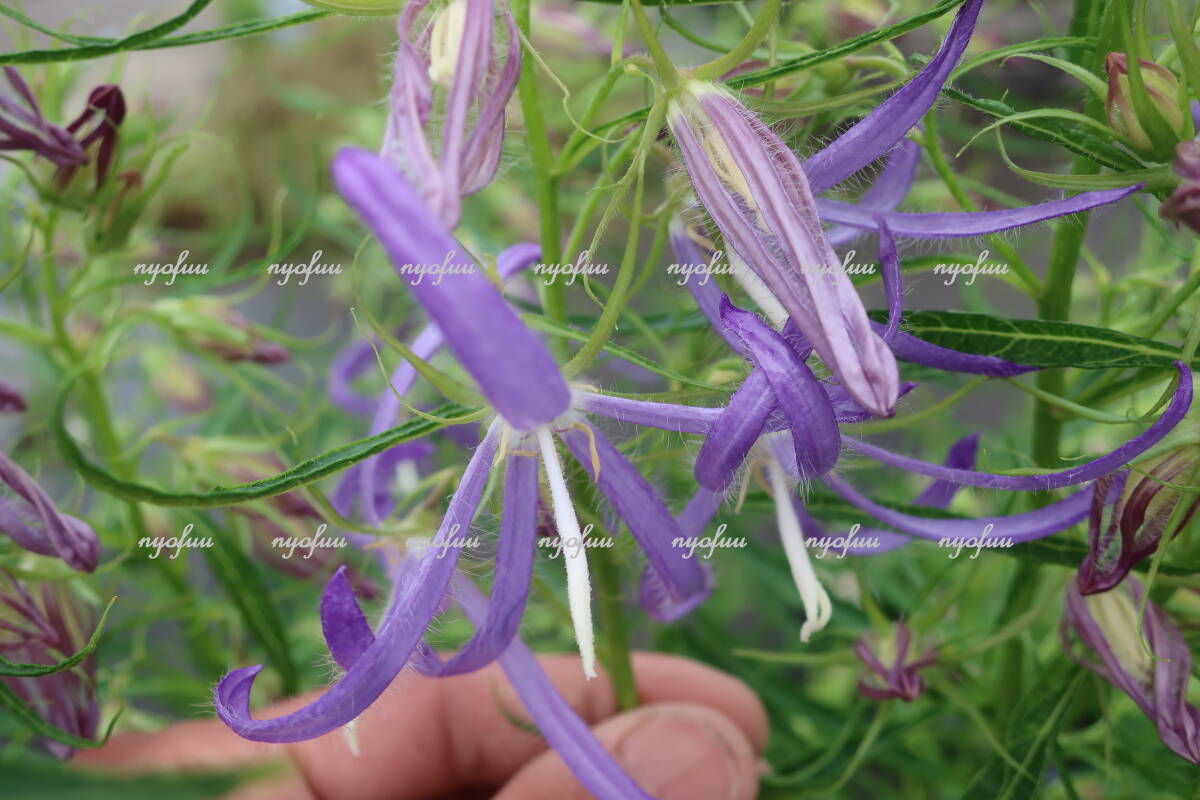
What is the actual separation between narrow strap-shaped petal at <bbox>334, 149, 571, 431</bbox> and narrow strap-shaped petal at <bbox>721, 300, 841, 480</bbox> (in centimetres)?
6

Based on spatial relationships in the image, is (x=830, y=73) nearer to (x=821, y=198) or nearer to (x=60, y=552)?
(x=821, y=198)

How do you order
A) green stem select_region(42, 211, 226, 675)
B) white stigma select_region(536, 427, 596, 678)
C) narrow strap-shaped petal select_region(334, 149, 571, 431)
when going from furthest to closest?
green stem select_region(42, 211, 226, 675)
white stigma select_region(536, 427, 596, 678)
narrow strap-shaped petal select_region(334, 149, 571, 431)

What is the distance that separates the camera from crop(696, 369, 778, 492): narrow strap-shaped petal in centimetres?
32

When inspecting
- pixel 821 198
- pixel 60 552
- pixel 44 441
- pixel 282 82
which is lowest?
pixel 282 82

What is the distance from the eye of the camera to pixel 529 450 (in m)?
0.38

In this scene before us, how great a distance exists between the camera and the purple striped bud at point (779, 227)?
0.31m

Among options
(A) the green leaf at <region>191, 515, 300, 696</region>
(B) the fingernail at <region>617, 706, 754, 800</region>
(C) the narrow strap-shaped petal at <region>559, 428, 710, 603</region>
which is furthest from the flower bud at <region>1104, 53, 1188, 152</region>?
(A) the green leaf at <region>191, 515, 300, 696</region>

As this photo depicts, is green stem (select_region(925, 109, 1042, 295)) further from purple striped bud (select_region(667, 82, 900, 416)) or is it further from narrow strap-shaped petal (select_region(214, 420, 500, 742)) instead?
narrow strap-shaped petal (select_region(214, 420, 500, 742))

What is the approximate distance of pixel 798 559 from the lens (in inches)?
15.7

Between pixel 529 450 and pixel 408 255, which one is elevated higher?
pixel 408 255

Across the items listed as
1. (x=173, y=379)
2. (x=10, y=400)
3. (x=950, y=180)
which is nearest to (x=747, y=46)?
(x=950, y=180)

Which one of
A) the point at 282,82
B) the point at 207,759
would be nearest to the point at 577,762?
the point at 207,759

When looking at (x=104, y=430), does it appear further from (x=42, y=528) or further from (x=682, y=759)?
(x=682, y=759)

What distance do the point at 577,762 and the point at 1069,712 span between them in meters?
0.26
